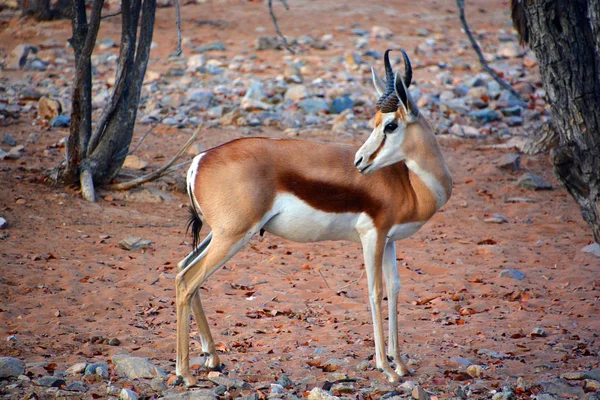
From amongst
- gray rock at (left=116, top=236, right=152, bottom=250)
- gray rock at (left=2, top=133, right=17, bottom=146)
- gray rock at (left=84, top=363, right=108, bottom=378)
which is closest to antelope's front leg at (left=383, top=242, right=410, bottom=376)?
gray rock at (left=84, top=363, right=108, bottom=378)

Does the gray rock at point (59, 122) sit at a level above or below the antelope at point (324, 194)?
below

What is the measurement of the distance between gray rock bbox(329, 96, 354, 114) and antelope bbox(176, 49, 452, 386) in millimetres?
7671

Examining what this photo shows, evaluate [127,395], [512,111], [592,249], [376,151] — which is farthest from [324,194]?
[512,111]

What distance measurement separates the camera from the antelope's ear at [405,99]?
5164 millimetres

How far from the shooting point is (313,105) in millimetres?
13289

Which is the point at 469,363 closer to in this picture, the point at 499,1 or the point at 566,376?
the point at 566,376

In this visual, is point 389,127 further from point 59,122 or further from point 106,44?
point 106,44

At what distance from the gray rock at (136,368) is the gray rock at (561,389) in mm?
2685

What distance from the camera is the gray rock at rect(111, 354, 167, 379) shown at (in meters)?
5.05

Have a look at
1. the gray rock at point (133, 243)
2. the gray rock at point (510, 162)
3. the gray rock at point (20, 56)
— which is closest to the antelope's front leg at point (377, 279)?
the gray rock at point (133, 243)

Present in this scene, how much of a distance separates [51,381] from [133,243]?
10.8 feet

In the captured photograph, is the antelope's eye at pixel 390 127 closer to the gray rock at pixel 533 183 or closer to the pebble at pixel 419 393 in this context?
the pebble at pixel 419 393

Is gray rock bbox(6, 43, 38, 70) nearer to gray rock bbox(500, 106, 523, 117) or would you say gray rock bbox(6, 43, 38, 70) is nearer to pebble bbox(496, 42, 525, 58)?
gray rock bbox(500, 106, 523, 117)

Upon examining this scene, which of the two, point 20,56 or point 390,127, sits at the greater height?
point 390,127
